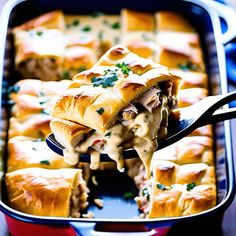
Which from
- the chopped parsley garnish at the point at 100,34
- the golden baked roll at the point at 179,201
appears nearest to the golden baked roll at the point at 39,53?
the chopped parsley garnish at the point at 100,34

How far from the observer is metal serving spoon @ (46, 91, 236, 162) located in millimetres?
2807

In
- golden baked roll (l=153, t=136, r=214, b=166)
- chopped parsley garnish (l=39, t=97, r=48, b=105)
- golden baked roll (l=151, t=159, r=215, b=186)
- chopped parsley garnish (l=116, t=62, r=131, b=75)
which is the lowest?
golden baked roll (l=151, t=159, r=215, b=186)

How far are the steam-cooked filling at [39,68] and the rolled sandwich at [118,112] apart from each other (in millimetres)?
1008

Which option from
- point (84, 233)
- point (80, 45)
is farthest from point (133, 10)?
point (84, 233)

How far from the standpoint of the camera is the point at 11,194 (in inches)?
125

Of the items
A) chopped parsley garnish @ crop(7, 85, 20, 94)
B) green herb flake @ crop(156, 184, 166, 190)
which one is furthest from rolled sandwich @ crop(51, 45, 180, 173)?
chopped parsley garnish @ crop(7, 85, 20, 94)

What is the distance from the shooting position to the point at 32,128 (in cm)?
347

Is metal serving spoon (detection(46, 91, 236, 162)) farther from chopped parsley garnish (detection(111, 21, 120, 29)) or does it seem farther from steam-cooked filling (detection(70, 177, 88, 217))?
chopped parsley garnish (detection(111, 21, 120, 29))

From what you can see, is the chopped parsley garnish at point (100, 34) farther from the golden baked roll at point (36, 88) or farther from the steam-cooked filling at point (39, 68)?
the golden baked roll at point (36, 88)

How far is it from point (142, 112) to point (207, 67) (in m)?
1.14

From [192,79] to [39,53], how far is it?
817 mm

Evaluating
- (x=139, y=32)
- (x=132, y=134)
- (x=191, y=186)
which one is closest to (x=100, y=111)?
(x=132, y=134)

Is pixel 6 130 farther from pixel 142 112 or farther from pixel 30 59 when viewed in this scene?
pixel 142 112

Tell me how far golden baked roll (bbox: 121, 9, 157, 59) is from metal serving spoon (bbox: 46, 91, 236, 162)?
983 millimetres
